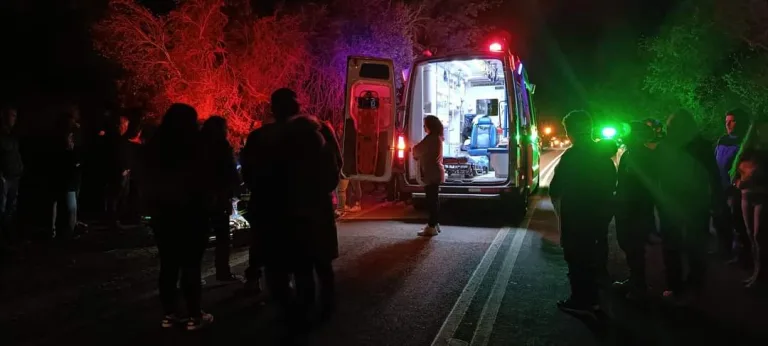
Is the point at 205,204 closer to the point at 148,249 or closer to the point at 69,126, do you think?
the point at 148,249

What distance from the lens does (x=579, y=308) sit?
15.4ft

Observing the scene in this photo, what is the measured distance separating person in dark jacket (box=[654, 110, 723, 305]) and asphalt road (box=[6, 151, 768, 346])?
28 centimetres

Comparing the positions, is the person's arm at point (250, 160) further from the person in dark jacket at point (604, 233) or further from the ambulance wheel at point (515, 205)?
the ambulance wheel at point (515, 205)

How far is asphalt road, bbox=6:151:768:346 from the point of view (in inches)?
164

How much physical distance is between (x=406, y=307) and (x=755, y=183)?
141 inches

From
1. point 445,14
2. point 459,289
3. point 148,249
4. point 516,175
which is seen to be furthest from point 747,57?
point 148,249

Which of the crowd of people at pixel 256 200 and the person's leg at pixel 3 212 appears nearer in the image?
the crowd of people at pixel 256 200

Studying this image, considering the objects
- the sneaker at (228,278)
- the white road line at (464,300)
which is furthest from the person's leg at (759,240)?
the sneaker at (228,278)

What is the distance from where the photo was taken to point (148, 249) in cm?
723

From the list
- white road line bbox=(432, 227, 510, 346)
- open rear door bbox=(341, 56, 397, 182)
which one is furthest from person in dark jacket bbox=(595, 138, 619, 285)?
open rear door bbox=(341, 56, 397, 182)

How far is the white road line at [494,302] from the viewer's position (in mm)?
4188

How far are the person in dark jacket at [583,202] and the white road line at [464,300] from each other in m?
0.86

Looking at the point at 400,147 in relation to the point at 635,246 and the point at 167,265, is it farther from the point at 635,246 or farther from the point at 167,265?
the point at 167,265

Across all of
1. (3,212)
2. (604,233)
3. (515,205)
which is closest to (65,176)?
(3,212)
